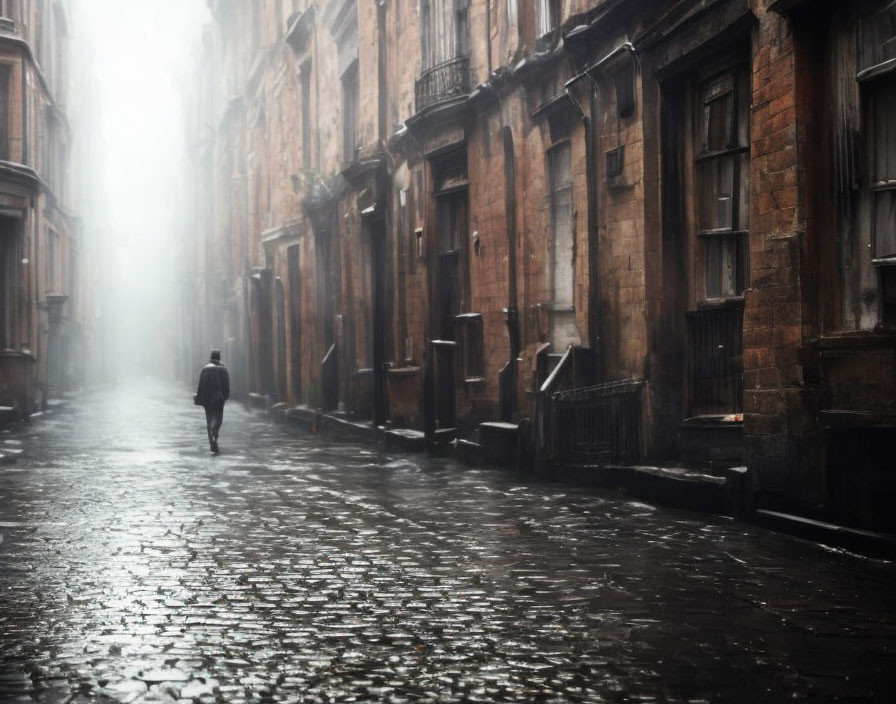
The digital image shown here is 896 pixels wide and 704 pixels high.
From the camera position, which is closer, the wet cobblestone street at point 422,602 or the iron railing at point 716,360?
the wet cobblestone street at point 422,602

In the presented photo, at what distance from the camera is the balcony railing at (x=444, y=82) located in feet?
61.3

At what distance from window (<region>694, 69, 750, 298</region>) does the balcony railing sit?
7034mm

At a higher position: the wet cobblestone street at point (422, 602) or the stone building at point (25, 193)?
the stone building at point (25, 193)

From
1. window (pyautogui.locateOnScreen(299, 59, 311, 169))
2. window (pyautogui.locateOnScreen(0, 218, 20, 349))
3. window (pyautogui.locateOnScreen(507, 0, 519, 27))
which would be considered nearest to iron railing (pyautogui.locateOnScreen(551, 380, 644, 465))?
window (pyautogui.locateOnScreen(507, 0, 519, 27))

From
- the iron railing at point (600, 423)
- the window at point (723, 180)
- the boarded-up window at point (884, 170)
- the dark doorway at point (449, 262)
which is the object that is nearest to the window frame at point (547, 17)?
the window at point (723, 180)

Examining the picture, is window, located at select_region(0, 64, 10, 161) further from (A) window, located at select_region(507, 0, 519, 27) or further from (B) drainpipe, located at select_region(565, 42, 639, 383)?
(B) drainpipe, located at select_region(565, 42, 639, 383)

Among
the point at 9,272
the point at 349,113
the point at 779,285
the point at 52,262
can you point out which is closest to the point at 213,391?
the point at 349,113

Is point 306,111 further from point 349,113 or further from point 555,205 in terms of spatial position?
point 555,205

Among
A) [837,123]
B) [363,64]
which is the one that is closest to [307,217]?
[363,64]

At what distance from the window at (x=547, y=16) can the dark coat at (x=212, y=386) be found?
763cm

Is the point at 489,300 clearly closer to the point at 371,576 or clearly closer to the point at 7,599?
the point at 371,576

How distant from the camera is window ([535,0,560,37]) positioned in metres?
15.6

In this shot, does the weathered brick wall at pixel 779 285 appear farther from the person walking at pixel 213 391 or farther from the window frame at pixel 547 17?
the person walking at pixel 213 391

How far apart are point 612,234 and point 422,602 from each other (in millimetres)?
7615
